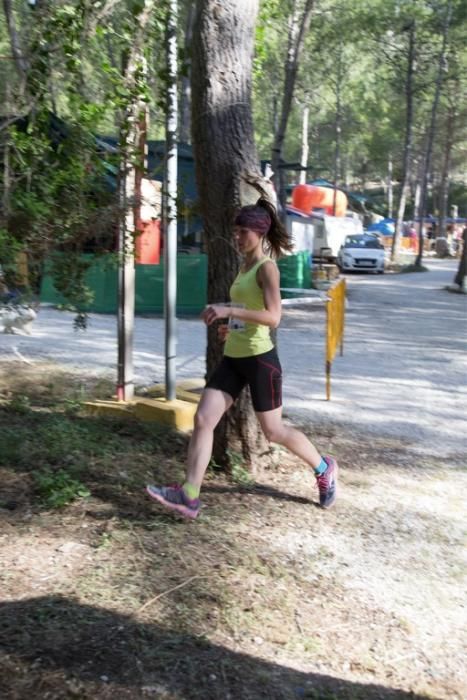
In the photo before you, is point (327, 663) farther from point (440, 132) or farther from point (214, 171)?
point (440, 132)

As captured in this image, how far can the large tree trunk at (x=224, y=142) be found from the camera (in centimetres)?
514

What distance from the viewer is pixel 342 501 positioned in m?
5.07

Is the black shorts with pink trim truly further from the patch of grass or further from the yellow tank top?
the patch of grass

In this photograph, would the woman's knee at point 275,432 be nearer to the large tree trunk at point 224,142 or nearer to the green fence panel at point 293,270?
the large tree trunk at point 224,142

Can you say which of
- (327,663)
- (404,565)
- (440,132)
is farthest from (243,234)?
(440,132)

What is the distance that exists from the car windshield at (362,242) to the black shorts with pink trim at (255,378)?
99.2 feet

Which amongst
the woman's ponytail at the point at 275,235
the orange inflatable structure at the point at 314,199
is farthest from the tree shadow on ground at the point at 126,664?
the orange inflatable structure at the point at 314,199

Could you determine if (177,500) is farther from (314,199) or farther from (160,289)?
(314,199)

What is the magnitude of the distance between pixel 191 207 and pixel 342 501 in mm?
2195

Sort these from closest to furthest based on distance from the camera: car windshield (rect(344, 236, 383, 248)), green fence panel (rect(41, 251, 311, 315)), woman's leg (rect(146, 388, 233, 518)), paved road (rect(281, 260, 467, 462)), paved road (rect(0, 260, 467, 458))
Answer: woman's leg (rect(146, 388, 233, 518)), paved road (rect(281, 260, 467, 462)), paved road (rect(0, 260, 467, 458)), green fence panel (rect(41, 251, 311, 315)), car windshield (rect(344, 236, 383, 248))

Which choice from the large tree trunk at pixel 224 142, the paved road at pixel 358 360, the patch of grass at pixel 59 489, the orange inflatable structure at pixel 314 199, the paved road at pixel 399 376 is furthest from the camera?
the orange inflatable structure at pixel 314 199

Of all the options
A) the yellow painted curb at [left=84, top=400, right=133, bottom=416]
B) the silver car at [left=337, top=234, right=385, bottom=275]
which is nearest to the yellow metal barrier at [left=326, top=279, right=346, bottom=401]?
the yellow painted curb at [left=84, top=400, right=133, bottom=416]

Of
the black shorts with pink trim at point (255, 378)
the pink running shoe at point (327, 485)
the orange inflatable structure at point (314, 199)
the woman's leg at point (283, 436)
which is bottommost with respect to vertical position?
the pink running shoe at point (327, 485)

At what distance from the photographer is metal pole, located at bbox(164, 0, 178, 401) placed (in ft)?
18.5
